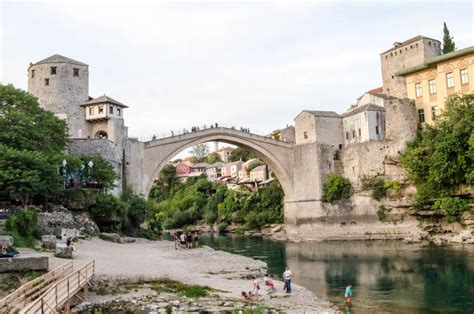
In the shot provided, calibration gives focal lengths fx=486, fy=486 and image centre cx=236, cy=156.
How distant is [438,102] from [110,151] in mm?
25836

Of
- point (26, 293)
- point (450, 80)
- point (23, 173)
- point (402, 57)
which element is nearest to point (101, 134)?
point (23, 173)

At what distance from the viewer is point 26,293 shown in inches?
405

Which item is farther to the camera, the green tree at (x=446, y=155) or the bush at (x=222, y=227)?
the bush at (x=222, y=227)

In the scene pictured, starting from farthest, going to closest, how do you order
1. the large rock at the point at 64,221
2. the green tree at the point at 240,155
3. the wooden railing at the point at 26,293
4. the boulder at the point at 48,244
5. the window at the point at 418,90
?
the green tree at the point at 240,155, the window at the point at 418,90, the large rock at the point at 64,221, the boulder at the point at 48,244, the wooden railing at the point at 26,293

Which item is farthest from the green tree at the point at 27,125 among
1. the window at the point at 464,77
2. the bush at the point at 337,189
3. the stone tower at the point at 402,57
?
the stone tower at the point at 402,57

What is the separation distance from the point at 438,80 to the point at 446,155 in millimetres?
8949

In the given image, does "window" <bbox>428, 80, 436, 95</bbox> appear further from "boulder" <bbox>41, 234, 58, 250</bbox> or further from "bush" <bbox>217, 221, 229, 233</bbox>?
"boulder" <bbox>41, 234, 58, 250</bbox>

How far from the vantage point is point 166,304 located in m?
13.2

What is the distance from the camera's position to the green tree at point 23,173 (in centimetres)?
2211

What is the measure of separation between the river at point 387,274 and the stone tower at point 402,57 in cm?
2134

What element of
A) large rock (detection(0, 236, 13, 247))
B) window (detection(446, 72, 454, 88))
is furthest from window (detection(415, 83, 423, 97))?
large rock (detection(0, 236, 13, 247))

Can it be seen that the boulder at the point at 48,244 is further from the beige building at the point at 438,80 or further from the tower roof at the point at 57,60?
the beige building at the point at 438,80

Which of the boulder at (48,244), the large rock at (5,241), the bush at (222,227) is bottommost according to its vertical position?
the bush at (222,227)

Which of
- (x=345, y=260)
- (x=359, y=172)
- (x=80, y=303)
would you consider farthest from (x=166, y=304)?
(x=359, y=172)
